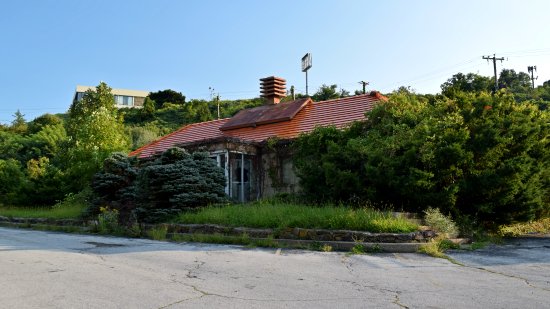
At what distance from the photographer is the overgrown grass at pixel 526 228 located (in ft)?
44.8

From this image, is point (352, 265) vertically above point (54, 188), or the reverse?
point (54, 188)

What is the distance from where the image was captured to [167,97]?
73250 millimetres

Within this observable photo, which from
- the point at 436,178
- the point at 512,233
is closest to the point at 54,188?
the point at 436,178

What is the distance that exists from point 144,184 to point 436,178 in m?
9.16

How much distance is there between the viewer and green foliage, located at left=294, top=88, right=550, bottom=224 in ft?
40.0

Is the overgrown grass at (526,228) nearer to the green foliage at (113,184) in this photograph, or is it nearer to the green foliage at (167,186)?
the green foliage at (167,186)

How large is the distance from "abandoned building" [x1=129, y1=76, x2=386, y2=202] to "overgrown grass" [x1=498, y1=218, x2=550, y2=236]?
6.08 metres

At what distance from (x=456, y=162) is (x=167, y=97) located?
65.2 meters

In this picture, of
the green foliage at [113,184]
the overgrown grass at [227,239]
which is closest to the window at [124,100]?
the green foliage at [113,184]

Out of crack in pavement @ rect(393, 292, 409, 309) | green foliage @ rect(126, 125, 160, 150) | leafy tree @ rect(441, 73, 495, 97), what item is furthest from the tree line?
leafy tree @ rect(441, 73, 495, 97)

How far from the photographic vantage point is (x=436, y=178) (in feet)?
41.1

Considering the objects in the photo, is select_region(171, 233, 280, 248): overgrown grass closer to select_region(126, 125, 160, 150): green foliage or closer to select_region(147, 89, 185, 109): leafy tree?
select_region(126, 125, 160, 150): green foliage

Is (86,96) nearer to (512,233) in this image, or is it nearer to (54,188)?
(54,188)

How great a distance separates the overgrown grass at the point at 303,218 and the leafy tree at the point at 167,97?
60.6m
